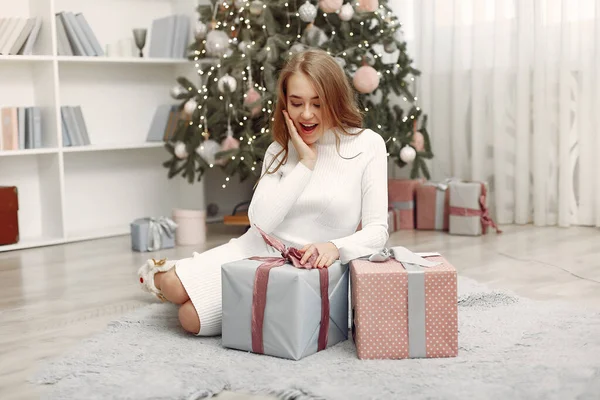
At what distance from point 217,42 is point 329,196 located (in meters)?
1.92

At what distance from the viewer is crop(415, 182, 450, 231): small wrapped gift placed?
422 centimetres

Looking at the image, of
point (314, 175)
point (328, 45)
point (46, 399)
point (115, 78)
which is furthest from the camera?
point (115, 78)

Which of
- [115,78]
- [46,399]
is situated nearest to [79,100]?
[115,78]

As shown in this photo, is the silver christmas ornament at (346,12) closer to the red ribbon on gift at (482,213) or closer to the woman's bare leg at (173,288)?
the red ribbon on gift at (482,213)

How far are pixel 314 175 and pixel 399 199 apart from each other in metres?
2.03

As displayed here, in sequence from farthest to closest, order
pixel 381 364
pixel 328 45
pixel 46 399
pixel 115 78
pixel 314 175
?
pixel 115 78 < pixel 328 45 < pixel 314 175 < pixel 381 364 < pixel 46 399

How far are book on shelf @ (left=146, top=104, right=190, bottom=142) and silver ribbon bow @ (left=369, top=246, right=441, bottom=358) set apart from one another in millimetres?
2648

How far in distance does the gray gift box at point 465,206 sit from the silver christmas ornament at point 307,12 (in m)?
1.07

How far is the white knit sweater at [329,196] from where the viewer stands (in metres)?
2.27

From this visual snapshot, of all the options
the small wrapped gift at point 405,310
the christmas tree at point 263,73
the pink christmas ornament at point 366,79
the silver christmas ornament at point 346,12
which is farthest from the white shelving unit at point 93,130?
the small wrapped gift at point 405,310

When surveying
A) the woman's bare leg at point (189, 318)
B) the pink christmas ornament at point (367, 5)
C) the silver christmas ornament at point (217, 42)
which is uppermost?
the pink christmas ornament at point (367, 5)

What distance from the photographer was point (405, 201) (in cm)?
429

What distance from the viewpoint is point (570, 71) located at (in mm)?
4086

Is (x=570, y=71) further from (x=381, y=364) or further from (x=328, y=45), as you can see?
(x=381, y=364)
